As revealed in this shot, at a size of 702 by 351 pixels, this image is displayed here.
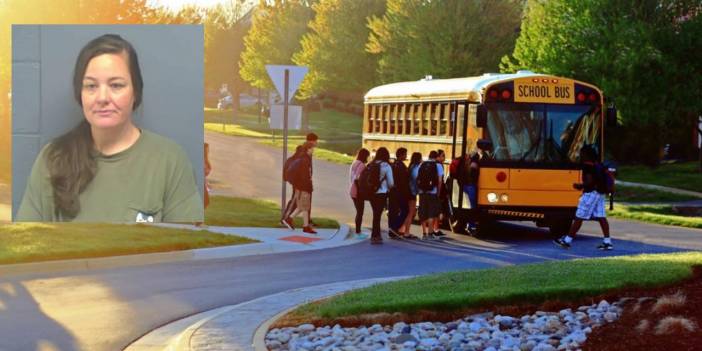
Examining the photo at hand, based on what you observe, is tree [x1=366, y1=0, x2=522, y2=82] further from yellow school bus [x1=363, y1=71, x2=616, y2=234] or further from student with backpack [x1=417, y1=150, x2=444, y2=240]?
student with backpack [x1=417, y1=150, x2=444, y2=240]

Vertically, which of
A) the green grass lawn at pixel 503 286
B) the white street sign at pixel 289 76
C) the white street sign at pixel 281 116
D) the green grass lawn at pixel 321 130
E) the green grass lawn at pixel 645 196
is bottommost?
the green grass lawn at pixel 645 196

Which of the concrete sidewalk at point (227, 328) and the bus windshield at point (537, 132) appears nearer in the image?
the concrete sidewalk at point (227, 328)

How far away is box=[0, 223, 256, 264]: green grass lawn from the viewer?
60.5ft

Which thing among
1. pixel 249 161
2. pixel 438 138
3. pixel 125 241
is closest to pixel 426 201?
pixel 438 138

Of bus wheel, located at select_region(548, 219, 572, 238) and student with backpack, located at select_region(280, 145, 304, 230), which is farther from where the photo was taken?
bus wheel, located at select_region(548, 219, 572, 238)

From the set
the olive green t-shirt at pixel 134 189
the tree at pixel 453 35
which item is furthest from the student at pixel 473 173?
the tree at pixel 453 35

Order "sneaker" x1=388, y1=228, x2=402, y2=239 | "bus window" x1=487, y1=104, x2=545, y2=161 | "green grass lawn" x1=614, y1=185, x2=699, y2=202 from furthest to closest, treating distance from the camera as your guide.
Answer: "green grass lawn" x1=614, y1=185, x2=699, y2=202 → "sneaker" x1=388, y1=228, x2=402, y2=239 → "bus window" x1=487, y1=104, x2=545, y2=161

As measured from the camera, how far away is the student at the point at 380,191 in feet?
75.8

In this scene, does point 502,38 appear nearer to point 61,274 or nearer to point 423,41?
point 423,41

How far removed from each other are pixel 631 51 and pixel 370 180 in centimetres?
2519

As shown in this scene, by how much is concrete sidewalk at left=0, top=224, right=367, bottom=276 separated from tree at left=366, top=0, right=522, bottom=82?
120 ft

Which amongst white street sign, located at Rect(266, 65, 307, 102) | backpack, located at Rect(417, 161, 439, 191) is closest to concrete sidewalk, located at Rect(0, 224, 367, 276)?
backpack, located at Rect(417, 161, 439, 191)

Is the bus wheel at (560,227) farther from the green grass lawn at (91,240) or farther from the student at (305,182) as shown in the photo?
the green grass lawn at (91,240)

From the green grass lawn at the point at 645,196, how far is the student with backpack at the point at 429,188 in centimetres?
1884
